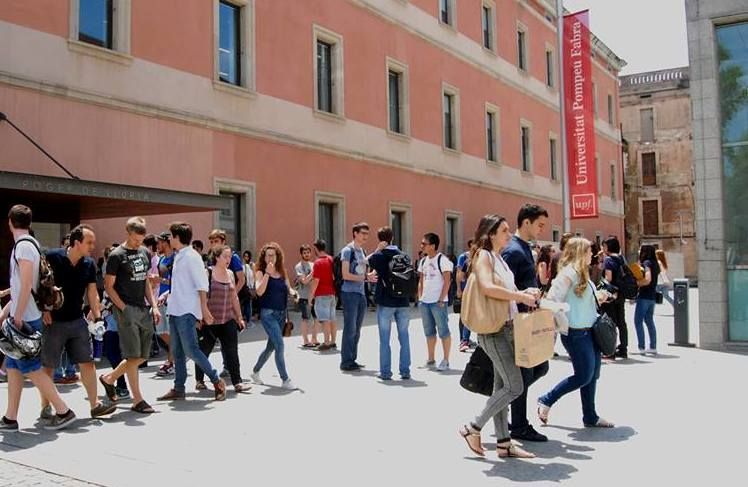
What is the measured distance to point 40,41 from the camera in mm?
13633

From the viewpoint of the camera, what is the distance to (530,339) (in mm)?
5254

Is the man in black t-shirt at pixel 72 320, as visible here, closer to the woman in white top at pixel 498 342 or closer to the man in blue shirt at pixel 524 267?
the woman in white top at pixel 498 342

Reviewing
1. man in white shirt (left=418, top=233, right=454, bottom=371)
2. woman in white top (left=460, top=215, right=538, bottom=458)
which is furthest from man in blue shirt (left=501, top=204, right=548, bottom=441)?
man in white shirt (left=418, top=233, right=454, bottom=371)

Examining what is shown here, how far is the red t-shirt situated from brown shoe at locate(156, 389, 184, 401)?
163 inches

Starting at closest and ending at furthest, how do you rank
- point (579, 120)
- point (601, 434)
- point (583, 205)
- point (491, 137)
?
point (601, 434) → point (583, 205) → point (579, 120) → point (491, 137)

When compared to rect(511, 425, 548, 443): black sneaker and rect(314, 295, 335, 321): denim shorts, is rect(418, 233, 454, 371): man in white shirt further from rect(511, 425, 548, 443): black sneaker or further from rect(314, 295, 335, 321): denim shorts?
rect(511, 425, 548, 443): black sneaker

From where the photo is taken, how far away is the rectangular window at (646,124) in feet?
165

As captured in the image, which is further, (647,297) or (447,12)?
(447,12)

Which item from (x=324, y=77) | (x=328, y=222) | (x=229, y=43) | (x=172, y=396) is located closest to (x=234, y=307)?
(x=172, y=396)

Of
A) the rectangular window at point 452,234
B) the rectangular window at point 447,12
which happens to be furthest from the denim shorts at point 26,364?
the rectangular window at point 447,12

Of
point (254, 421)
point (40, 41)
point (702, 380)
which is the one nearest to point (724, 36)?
point (702, 380)

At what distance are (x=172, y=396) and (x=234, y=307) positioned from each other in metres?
1.19

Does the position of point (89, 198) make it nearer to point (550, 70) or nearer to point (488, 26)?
point (488, 26)

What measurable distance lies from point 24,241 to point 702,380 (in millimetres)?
7464
